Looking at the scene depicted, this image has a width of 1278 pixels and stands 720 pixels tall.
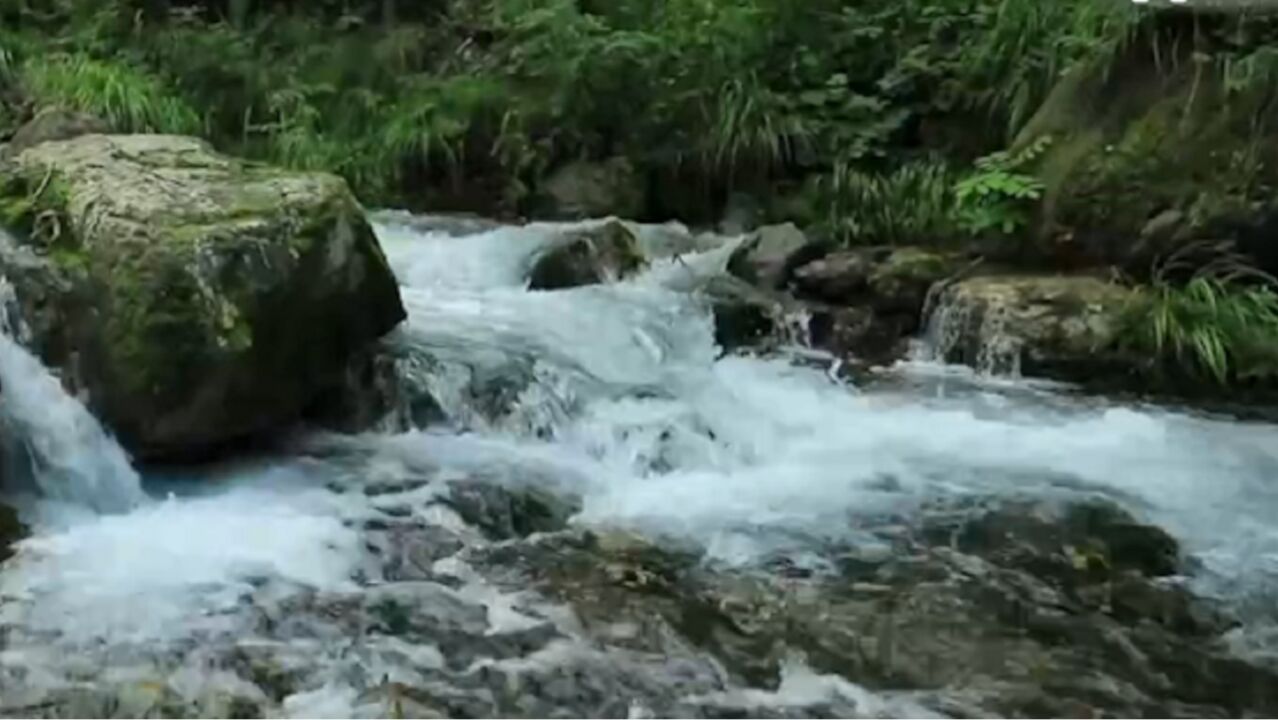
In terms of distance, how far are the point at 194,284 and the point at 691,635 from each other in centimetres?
220

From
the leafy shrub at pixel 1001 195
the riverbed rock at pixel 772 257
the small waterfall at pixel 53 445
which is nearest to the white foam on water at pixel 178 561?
the small waterfall at pixel 53 445

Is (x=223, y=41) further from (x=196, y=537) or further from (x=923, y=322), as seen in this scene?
(x=196, y=537)

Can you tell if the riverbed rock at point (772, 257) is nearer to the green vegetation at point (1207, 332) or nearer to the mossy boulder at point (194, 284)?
the green vegetation at point (1207, 332)

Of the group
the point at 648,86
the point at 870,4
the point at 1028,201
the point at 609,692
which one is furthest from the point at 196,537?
the point at 870,4

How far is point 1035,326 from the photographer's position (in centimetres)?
644

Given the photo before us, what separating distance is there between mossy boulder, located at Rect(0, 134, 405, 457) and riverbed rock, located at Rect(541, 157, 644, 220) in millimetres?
3770

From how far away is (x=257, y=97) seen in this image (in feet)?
34.9

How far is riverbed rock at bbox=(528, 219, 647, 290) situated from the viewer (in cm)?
721

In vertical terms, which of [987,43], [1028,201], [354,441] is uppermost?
[987,43]

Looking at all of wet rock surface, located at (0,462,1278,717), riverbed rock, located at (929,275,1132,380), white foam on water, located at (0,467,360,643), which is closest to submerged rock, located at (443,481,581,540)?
wet rock surface, located at (0,462,1278,717)

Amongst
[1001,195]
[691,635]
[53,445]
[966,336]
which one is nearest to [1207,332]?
[966,336]

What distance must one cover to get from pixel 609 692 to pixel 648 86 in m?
6.67

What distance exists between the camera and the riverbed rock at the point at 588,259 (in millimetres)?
7215

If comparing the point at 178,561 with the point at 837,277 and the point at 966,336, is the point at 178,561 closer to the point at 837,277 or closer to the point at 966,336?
the point at 966,336
